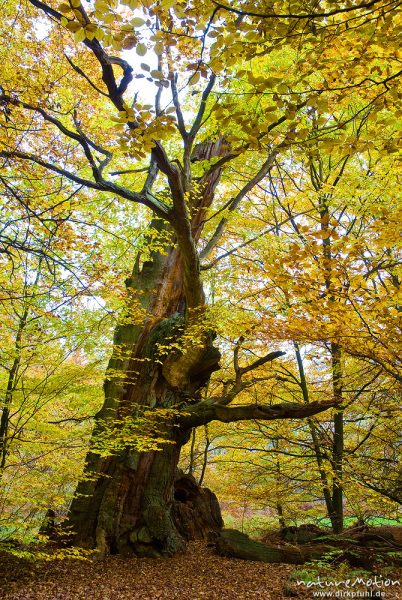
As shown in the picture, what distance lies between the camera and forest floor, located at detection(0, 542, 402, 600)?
4.76 meters

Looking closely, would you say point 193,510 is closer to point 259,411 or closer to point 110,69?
point 259,411

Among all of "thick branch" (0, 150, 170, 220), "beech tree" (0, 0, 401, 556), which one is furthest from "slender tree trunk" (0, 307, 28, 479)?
"thick branch" (0, 150, 170, 220)

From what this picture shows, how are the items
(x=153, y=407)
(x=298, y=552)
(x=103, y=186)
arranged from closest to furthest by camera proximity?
(x=103, y=186) → (x=298, y=552) → (x=153, y=407)

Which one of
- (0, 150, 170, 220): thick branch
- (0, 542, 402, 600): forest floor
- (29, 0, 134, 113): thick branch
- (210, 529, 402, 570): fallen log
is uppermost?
(29, 0, 134, 113): thick branch

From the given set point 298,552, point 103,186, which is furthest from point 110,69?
point 298,552

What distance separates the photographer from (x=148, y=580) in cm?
537

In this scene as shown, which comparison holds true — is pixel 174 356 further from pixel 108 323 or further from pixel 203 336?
pixel 108 323

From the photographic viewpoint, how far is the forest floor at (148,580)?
15.6 feet

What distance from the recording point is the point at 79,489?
633 centimetres

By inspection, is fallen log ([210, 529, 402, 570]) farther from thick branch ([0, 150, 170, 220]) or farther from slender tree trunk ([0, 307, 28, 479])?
thick branch ([0, 150, 170, 220])

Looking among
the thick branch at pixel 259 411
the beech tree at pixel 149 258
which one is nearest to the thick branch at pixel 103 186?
the beech tree at pixel 149 258

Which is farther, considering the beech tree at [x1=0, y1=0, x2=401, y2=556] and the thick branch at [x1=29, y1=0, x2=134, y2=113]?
the beech tree at [x1=0, y1=0, x2=401, y2=556]

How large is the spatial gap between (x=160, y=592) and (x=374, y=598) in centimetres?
268

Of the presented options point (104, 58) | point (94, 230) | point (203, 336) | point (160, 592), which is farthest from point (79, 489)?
point (104, 58)
